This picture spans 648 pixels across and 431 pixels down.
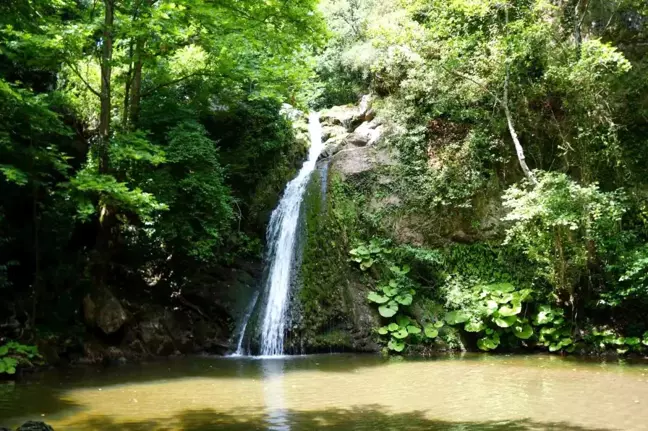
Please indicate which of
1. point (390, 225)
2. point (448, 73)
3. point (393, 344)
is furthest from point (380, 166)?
point (393, 344)

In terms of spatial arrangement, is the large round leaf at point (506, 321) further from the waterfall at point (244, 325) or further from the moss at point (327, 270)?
the waterfall at point (244, 325)

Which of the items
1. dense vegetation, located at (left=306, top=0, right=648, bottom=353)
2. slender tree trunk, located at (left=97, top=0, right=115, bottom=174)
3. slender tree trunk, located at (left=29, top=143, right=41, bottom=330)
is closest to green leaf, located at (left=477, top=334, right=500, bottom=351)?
dense vegetation, located at (left=306, top=0, right=648, bottom=353)

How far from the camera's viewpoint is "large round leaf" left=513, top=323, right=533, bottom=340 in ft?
36.5

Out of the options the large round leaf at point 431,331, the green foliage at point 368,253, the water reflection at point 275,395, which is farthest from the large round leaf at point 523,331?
the water reflection at point 275,395

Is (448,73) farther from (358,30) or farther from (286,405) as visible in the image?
(286,405)

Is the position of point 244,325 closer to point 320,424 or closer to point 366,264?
point 366,264

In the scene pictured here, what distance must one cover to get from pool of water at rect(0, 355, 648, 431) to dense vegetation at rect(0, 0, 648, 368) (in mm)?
1744

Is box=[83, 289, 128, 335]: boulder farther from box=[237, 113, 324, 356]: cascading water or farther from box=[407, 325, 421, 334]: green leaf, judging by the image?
box=[407, 325, 421, 334]: green leaf

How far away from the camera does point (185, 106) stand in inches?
485

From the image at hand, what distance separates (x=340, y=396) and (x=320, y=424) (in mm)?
1472

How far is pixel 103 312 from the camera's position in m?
10.6

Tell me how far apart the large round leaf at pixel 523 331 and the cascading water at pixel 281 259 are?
16.1 ft

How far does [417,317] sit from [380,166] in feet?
13.9

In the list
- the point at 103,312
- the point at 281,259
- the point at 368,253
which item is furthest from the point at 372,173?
the point at 103,312
